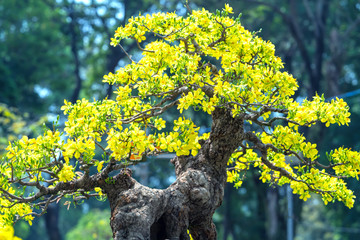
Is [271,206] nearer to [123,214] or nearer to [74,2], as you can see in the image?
[74,2]

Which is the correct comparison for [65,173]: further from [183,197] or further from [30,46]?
[30,46]

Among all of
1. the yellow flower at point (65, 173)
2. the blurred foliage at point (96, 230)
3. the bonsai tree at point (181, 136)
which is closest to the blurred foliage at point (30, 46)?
the blurred foliage at point (96, 230)

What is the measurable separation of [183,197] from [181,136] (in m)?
0.59

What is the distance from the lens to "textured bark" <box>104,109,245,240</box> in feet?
8.99

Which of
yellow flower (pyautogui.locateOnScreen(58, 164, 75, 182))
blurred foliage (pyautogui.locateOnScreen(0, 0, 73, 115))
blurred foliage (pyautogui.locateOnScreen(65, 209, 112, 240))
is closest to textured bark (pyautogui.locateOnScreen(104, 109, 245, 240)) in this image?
yellow flower (pyautogui.locateOnScreen(58, 164, 75, 182))

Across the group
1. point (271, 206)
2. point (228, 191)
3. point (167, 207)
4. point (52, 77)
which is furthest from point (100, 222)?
point (167, 207)

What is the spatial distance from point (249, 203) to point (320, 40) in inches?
181

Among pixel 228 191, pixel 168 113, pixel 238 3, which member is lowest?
pixel 228 191

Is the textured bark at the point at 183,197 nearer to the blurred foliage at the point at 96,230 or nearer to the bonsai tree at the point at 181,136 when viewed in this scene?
the bonsai tree at the point at 181,136

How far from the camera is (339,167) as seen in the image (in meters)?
3.03

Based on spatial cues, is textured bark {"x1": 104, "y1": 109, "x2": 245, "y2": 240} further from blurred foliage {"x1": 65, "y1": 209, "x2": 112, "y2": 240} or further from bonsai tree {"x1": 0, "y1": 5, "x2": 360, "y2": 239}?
blurred foliage {"x1": 65, "y1": 209, "x2": 112, "y2": 240}

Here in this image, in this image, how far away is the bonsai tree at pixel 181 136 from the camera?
8.41 ft

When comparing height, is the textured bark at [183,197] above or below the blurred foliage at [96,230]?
below

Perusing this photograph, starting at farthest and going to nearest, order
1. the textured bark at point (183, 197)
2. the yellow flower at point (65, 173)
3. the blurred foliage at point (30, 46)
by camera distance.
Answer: the blurred foliage at point (30, 46)
the textured bark at point (183, 197)
the yellow flower at point (65, 173)
